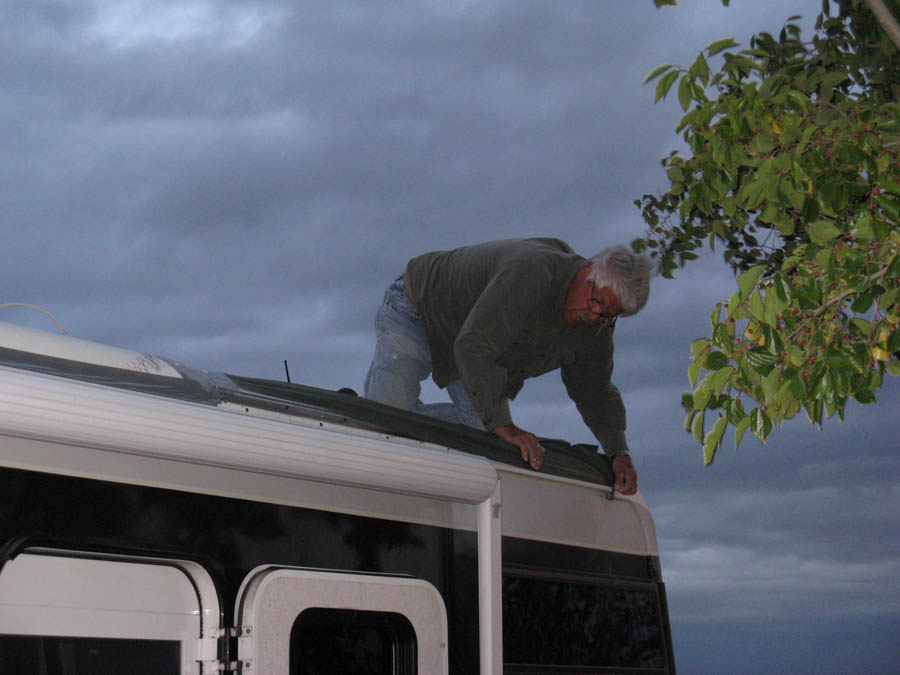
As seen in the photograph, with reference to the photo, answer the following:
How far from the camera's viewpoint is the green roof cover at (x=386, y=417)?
314cm

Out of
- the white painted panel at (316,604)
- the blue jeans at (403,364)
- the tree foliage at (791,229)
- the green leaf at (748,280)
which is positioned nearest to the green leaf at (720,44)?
the tree foliage at (791,229)

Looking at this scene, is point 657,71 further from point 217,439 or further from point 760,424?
point 217,439

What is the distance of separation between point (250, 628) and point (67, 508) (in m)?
0.55

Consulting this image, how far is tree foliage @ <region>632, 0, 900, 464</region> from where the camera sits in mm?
4215

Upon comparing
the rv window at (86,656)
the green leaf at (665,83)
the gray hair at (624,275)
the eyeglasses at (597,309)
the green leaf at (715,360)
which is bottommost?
the rv window at (86,656)

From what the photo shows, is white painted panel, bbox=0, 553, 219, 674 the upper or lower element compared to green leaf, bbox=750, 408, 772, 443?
lower

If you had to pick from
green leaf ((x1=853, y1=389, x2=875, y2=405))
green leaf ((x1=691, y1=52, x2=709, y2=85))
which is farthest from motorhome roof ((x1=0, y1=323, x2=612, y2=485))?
green leaf ((x1=691, y1=52, x2=709, y2=85))

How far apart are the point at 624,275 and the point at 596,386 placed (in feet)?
2.30

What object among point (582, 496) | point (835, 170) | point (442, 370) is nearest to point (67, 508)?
point (582, 496)

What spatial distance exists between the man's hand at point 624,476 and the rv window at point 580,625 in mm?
378

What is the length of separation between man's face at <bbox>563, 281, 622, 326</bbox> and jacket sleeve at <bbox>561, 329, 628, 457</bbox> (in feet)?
1.05

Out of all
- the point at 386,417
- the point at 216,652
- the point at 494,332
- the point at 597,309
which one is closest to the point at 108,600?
the point at 216,652

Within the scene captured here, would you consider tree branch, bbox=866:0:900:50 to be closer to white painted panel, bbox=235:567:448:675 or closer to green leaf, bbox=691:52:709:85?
green leaf, bbox=691:52:709:85

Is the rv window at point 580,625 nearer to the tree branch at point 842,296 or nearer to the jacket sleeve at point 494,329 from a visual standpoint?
the jacket sleeve at point 494,329
